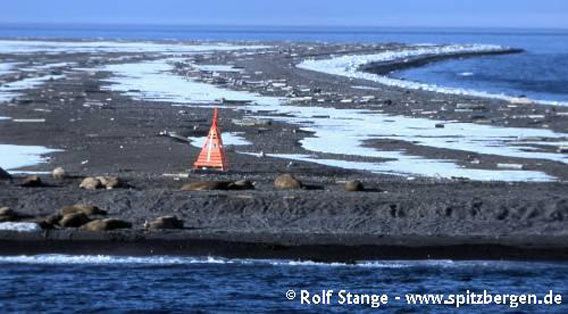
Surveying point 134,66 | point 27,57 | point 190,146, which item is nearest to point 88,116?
point 190,146

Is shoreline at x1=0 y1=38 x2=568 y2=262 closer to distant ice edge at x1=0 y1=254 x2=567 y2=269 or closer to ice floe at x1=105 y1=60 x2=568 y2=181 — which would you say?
distant ice edge at x1=0 y1=254 x2=567 y2=269

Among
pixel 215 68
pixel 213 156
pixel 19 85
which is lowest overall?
pixel 215 68

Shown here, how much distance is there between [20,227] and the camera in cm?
1491

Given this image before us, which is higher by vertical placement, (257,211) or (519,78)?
(257,211)

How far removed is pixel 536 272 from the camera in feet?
44.5

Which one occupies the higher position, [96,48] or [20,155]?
[20,155]

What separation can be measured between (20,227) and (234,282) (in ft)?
10.2

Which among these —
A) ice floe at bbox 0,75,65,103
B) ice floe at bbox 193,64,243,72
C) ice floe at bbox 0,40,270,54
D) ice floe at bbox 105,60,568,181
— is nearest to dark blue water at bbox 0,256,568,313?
ice floe at bbox 105,60,568,181

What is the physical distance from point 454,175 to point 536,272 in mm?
6329

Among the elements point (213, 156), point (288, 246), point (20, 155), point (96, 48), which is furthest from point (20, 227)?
point (96, 48)

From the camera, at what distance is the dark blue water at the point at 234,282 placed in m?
12.1

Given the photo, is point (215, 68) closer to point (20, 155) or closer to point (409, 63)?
point (409, 63)

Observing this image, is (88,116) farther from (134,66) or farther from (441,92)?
(134,66)

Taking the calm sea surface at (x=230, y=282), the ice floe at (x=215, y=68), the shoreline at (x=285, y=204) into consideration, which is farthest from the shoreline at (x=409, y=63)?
the calm sea surface at (x=230, y=282)
